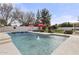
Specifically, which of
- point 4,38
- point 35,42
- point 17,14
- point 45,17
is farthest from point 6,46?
point 45,17

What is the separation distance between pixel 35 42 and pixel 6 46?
68cm

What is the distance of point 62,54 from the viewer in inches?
190

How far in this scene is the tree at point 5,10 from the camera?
489 cm

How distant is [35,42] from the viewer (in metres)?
5.07

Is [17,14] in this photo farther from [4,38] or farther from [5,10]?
[4,38]

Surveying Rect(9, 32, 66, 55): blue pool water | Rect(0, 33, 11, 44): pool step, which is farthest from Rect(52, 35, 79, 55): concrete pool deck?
Rect(0, 33, 11, 44): pool step

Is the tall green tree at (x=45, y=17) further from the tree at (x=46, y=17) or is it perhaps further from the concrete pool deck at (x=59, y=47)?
the concrete pool deck at (x=59, y=47)

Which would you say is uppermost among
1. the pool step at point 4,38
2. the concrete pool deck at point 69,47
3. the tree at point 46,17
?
the tree at point 46,17

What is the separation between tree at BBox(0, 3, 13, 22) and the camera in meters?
4.89

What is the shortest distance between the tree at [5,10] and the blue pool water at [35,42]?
1.43 feet

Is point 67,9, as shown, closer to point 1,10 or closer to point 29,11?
point 29,11

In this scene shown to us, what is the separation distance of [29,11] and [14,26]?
19.9 inches

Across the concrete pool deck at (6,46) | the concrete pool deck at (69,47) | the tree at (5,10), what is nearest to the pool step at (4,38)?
the concrete pool deck at (6,46)

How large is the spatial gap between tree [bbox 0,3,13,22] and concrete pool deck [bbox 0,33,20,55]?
1.40 ft
